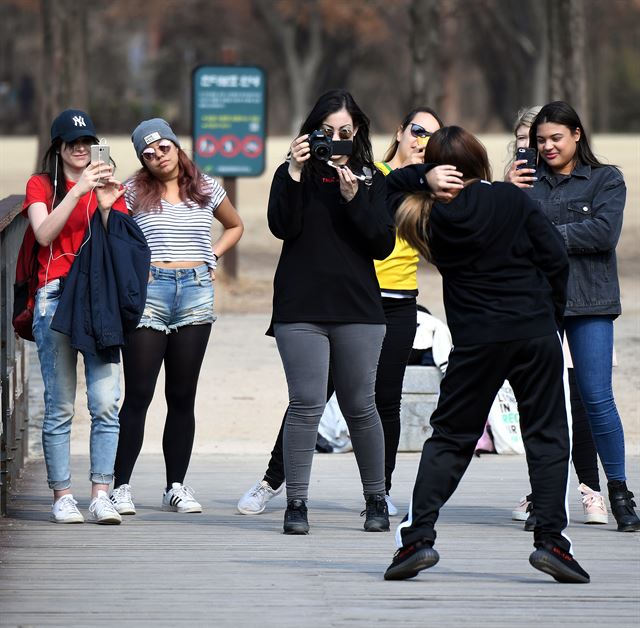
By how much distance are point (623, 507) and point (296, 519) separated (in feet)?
4.47

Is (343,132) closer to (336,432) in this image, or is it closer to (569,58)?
(336,432)

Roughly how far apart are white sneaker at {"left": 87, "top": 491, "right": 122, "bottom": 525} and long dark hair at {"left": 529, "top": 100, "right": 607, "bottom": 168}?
7.71ft

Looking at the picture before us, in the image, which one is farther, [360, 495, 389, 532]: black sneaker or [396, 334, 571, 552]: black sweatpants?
[360, 495, 389, 532]: black sneaker

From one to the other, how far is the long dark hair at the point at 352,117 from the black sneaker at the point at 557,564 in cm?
175

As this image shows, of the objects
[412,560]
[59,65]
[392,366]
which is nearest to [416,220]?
[412,560]

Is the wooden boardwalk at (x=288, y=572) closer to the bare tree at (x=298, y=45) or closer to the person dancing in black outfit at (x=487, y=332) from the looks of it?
the person dancing in black outfit at (x=487, y=332)

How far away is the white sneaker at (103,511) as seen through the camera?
6746 millimetres

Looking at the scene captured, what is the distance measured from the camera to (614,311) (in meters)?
6.67

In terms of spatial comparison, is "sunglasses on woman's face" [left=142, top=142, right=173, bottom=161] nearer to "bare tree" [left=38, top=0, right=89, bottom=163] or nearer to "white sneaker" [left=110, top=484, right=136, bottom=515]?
"white sneaker" [left=110, top=484, right=136, bottom=515]

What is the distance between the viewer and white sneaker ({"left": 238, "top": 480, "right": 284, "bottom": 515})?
7.18m

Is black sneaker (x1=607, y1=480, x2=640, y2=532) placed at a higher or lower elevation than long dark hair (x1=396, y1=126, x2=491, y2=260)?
lower

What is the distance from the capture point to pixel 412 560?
559cm

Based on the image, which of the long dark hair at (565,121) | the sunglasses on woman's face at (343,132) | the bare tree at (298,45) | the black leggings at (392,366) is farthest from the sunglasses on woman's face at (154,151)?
the bare tree at (298,45)

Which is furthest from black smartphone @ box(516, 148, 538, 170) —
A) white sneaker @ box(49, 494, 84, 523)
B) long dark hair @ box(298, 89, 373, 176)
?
white sneaker @ box(49, 494, 84, 523)
